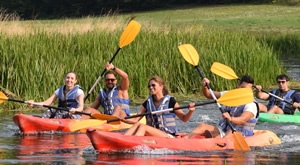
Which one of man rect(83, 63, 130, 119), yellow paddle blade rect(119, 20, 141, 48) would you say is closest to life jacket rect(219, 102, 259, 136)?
man rect(83, 63, 130, 119)

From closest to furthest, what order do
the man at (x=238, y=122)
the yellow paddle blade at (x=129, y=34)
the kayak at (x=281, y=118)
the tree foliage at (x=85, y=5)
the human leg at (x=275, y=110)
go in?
the man at (x=238, y=122) → the yellow paddle blade at (x=129, y=34) → the kayak at (x=281, y=118) → the human leg at (x=275, y=110) → the tree foliage at (x=85, y=5)

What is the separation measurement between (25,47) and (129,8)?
55255mm

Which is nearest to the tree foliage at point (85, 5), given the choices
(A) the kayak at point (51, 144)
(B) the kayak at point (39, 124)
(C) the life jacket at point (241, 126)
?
(B) the kayak at point (39, 124)

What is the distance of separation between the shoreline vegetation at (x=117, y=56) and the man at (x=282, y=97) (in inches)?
91.1

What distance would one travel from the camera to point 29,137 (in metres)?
14.4

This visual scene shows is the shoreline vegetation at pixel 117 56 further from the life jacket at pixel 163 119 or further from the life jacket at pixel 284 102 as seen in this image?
the life jacket at pixel 163 119

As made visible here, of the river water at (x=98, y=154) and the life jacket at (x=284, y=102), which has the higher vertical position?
the life jacket at (x=284, y=102)

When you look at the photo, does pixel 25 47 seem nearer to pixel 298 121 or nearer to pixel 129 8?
pixel 298 121

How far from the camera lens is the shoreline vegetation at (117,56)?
17359mm

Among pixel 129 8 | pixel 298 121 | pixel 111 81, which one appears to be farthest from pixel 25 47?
pixel 129 8

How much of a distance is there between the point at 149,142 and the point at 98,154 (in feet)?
2.30

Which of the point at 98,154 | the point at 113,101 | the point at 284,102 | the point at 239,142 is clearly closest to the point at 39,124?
the point at 113,101

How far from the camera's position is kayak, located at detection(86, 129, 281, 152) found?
11844 mm

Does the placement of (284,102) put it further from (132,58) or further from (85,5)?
(85,5)
